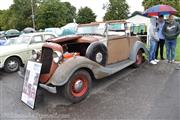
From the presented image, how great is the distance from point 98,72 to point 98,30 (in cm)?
157

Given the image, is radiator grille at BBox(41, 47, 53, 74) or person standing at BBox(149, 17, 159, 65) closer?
radiator grille at BBox(41, 47, 53, 74)

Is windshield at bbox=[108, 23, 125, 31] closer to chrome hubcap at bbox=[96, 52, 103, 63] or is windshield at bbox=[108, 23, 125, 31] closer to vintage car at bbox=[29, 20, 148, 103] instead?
vintage car at bbox=[29, 20, 148, 103]

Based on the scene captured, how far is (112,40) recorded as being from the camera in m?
5.80

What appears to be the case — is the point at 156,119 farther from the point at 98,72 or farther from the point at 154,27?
the point at 154,27

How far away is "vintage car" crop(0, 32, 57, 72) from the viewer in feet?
24.6

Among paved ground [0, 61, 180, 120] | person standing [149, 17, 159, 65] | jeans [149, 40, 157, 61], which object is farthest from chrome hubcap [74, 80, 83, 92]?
jeans [149, 40, 157, 61]

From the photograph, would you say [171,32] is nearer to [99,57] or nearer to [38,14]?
[99,57]

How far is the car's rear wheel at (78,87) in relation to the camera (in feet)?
14.5

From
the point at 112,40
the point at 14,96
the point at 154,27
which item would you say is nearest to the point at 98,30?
the point at 112,40

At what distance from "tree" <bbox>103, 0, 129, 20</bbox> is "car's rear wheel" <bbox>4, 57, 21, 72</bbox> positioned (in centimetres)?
3942

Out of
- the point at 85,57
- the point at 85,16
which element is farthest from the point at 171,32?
the point at 85,16

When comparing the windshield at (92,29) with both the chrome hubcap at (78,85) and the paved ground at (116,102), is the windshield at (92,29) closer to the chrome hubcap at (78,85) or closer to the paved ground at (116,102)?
the paved ground at (116,102)

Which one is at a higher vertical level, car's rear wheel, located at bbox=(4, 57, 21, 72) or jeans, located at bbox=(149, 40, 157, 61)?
jeans, located at bbox=(149, 40, 157, 61)

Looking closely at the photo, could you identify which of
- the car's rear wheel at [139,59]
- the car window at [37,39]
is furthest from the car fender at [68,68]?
the car window at [37,39]
